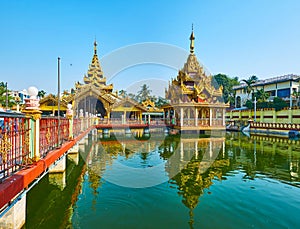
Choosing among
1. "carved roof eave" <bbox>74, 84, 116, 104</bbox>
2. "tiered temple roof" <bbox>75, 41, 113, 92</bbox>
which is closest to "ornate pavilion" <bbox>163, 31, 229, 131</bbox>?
"carved roof eave" <bbox>74, 84, 116, 104</bbox>

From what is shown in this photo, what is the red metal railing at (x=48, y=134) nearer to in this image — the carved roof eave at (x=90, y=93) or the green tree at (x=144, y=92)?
the carved roof eave at (x=90, y=93)

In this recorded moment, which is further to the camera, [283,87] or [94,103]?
[283,87]

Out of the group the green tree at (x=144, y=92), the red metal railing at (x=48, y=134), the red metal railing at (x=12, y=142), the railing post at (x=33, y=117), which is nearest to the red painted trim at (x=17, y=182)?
the red metal railing at (x=12, y=142)

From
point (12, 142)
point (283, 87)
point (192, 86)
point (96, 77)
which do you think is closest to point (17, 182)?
point (12, 142)

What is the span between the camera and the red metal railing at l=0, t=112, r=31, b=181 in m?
3.47

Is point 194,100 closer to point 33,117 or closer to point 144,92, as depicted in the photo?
point 33,117

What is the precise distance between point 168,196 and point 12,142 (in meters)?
4.77

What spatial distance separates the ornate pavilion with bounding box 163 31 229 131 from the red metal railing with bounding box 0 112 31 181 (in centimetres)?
2067

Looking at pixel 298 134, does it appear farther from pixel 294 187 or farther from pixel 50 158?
pixel 50 158

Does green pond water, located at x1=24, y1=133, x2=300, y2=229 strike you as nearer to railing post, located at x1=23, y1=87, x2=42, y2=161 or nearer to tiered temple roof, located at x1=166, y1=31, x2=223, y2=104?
railing post, located at x1=23, y1=87, x2=42, y2=161

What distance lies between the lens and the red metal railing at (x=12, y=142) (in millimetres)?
3469

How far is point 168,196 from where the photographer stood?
700 cm

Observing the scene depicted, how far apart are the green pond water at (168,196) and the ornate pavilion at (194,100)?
1319cm

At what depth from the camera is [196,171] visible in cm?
1004
